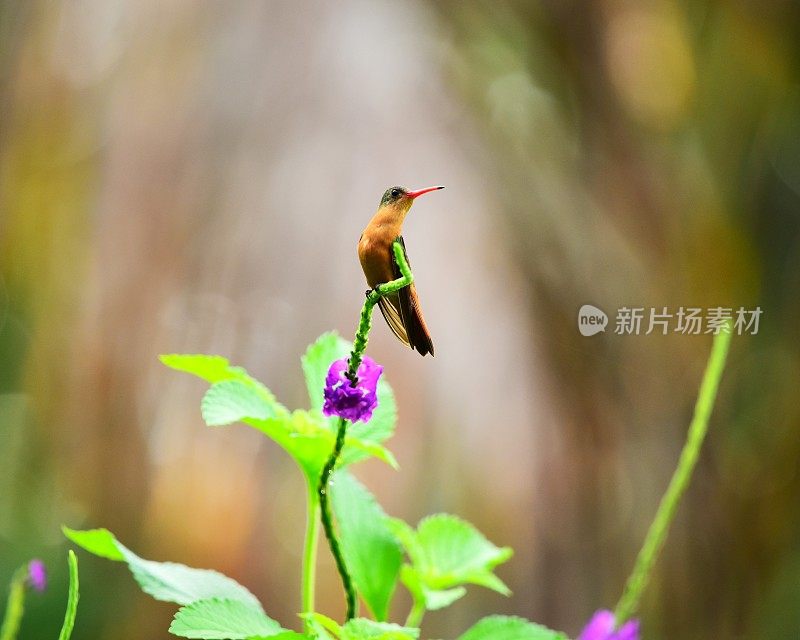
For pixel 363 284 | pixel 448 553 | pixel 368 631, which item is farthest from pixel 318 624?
pixel 363 284

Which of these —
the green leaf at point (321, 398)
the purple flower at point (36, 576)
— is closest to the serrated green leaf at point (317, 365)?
the green leaf at point (321, 398)

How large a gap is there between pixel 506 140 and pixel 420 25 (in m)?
0.24

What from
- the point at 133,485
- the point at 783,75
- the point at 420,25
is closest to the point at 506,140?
the point at 420,25

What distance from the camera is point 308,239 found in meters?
1.13

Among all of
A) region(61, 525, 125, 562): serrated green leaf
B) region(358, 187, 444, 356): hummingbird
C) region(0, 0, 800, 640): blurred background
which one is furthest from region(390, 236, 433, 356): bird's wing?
region(0, 0, 800, 640): blurred background

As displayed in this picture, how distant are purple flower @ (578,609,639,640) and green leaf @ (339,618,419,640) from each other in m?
0.11

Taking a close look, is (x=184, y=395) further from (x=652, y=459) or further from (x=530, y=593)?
(x=652, y=459)

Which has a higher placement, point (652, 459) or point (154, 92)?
point (154, 92)

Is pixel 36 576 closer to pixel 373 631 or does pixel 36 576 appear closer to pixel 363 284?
pixel 373 631

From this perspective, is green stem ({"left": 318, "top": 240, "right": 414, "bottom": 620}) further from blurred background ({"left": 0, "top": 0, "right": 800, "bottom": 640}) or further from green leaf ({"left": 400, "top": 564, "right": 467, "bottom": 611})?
blurred background ({"left": 0, "top": 0, "right": 800, "bottom": 640})

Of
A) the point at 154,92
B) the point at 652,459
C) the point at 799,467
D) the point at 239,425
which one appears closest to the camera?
the point at 239,425

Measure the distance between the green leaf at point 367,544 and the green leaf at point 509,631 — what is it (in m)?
0.03

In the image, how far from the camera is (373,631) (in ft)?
0.71

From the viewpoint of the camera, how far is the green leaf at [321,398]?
28 cm
